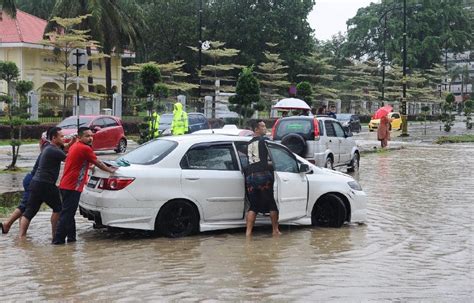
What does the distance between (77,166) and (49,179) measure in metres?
0.51

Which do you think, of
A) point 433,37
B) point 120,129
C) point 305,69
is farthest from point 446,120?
point 433,37

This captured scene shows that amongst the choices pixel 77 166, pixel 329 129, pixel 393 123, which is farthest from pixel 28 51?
pixel 77 166

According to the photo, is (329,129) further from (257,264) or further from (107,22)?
(107,22)

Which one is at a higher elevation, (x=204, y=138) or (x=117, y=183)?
(x=204, y=138)

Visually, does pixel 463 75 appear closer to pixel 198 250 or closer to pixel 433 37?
pixel 433 37

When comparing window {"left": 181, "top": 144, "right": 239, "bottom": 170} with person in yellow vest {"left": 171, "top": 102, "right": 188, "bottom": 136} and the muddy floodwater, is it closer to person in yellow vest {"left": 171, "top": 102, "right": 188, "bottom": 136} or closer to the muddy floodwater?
the muddy floodwater

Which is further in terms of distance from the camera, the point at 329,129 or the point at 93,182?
the point at 329,129

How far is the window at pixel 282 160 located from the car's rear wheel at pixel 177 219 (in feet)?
4.83

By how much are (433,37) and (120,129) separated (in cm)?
6951

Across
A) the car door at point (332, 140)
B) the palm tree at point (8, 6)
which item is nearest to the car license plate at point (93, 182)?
the car door at point (332, 140)

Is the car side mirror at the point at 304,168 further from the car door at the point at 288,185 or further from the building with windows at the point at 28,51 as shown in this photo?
the building with windows at the point at 28,51

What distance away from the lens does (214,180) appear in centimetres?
977

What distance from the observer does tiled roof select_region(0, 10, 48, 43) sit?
4753 centimetres

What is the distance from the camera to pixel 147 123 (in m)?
22.6
